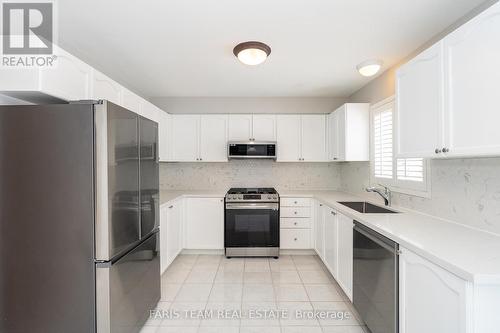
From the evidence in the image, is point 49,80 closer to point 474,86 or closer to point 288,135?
point 474,86

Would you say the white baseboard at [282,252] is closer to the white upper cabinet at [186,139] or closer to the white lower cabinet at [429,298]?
the white upper cabinet at [186,139]

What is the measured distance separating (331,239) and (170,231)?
1.88 meters

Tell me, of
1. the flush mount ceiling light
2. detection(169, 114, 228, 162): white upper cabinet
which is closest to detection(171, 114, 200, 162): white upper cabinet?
detection(169, 114, 228, 162): white upper cabinet

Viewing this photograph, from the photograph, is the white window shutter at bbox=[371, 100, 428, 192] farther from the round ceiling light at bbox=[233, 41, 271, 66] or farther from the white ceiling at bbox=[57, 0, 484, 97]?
the round ceiling light at bbox=[233, 41, 271, 66]

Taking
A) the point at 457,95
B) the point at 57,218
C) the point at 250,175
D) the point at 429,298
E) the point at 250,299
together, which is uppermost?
the point at 457,95

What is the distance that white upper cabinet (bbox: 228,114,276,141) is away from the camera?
12.3 ft

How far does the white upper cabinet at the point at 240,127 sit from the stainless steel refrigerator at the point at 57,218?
7.72ft

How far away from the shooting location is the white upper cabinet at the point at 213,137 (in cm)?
376

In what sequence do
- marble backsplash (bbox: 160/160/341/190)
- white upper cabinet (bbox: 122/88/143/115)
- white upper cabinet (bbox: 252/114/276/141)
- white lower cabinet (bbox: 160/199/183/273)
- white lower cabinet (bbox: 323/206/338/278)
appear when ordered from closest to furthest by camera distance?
white upper cabinet (bbox: 122/88/143/115) → white lower cabinet (bbox: 323/206/338/278) → white lower cabinet (bbox: 160/199/183/273) → white upper cabinet (bbox: 252/114/276/141) → marble backsplash (bbox: 160/160/341/190)

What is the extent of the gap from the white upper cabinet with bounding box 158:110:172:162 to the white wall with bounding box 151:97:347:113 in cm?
33

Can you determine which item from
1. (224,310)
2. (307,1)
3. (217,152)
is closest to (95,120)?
(307,1)

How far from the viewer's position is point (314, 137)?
3775 mm

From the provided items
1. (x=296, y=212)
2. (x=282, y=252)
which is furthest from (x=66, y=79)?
(x=282, y=252)
